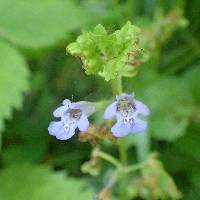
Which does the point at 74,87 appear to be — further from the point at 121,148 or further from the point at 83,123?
the point at 83,123

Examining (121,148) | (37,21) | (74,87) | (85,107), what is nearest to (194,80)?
(74,87)

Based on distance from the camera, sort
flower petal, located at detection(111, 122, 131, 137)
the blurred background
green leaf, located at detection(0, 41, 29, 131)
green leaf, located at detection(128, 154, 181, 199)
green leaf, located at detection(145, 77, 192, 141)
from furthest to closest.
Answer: green leaf, located at detection(145, 77, 192, 141)
the blurred background
green leaf, located at detection(0, 41, 29, 131)
green leaf, located at detection(128, 154, 181, 199)
flower petal, located at detection(111, 122, 131, 137)

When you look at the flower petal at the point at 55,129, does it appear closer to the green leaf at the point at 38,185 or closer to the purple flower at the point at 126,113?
the purple flower at the point at 126,113

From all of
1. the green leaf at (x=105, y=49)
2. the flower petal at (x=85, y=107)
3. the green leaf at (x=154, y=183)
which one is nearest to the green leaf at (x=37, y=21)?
the green leaf at (x=154, y=183)

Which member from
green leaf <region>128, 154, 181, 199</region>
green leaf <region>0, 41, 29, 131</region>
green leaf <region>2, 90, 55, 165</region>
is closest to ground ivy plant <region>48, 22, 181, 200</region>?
green leaf <region>128, 154, 181, 199</region>

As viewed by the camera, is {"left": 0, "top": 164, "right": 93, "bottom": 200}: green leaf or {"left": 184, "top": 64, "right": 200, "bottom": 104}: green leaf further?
{"left": 184, "top": 64, "right": 200, "bottom": 104}: green leaf

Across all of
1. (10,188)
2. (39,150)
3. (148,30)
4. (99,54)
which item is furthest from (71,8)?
(99,54)

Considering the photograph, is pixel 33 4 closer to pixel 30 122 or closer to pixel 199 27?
pixel 30 122

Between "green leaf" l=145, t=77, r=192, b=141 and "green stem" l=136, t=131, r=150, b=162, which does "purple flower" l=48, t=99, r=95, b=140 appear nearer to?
"green stem" l=136, t=131, r=150, b=162
